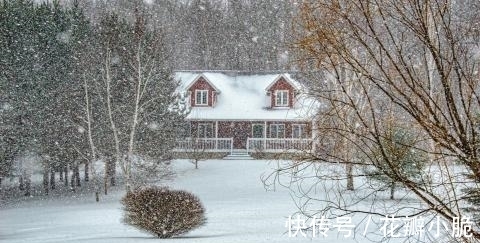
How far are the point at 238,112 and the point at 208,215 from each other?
20137mm

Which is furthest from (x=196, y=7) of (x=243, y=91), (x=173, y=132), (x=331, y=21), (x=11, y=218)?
(x=331, y=21)

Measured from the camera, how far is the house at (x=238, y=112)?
131 feet

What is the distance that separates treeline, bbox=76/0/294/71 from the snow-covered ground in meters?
21.2

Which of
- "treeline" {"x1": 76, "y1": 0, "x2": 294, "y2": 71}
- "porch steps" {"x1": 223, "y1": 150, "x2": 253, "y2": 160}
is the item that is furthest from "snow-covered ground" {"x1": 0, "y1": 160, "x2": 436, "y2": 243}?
"treeline" {"x1": 76, "y1": 0, "x2": 294, "y2": 71}

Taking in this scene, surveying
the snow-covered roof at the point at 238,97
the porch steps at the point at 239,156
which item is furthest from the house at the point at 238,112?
the porch steps at the point at 239,156

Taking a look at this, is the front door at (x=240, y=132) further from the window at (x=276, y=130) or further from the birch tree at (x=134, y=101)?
the birch tree at (x=134, y=101)

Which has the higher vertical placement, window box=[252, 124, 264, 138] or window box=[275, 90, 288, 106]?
window box=[275, 90, 288, 106]

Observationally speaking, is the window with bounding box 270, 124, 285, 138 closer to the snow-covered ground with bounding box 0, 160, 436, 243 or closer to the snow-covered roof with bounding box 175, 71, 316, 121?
the snow-covered roof with bounding box 175, 71, 316, 121

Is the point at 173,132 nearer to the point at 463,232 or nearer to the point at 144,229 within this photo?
the point at 144,229

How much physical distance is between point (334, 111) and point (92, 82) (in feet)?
85.8

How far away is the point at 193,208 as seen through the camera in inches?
611

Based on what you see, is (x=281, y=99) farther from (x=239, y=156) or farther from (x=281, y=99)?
(x=239, y=156)

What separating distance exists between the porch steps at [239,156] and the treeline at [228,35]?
580 inches

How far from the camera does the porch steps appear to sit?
128 ft
